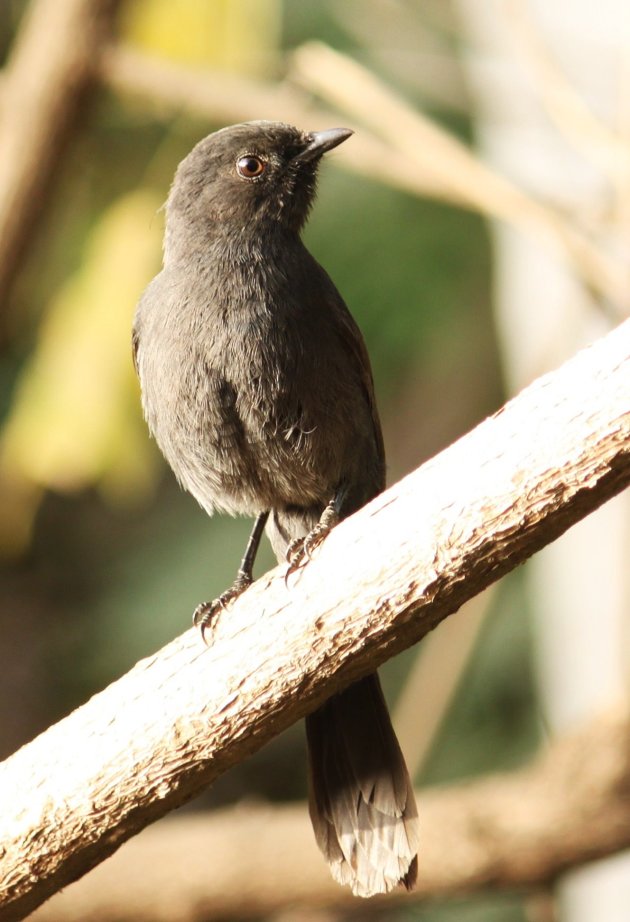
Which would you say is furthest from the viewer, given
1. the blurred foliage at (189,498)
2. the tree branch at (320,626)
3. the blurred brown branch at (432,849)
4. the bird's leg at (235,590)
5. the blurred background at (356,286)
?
the blurred foliage at (189,498)

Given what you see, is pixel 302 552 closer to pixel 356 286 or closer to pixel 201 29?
pixel 201 29

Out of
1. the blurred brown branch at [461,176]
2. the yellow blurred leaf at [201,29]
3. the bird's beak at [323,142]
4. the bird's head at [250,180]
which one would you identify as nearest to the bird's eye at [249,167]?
the bird's head at [250,180]

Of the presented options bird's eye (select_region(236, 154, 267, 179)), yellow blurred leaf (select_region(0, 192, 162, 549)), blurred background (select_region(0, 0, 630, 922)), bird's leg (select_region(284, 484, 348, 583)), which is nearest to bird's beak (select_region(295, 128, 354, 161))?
bird's eye (select_region(236, 154, 267, 179))

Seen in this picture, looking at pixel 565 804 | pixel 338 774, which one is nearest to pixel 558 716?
pixel 565 804

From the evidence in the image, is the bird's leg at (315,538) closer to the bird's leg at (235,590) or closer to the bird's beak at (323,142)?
the bird's leg at (235,590)

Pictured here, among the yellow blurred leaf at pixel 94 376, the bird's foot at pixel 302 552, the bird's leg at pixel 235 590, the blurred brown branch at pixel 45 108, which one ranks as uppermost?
the blurred brown branch at pixel 45 108

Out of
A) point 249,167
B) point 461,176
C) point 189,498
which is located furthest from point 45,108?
point 189,498
